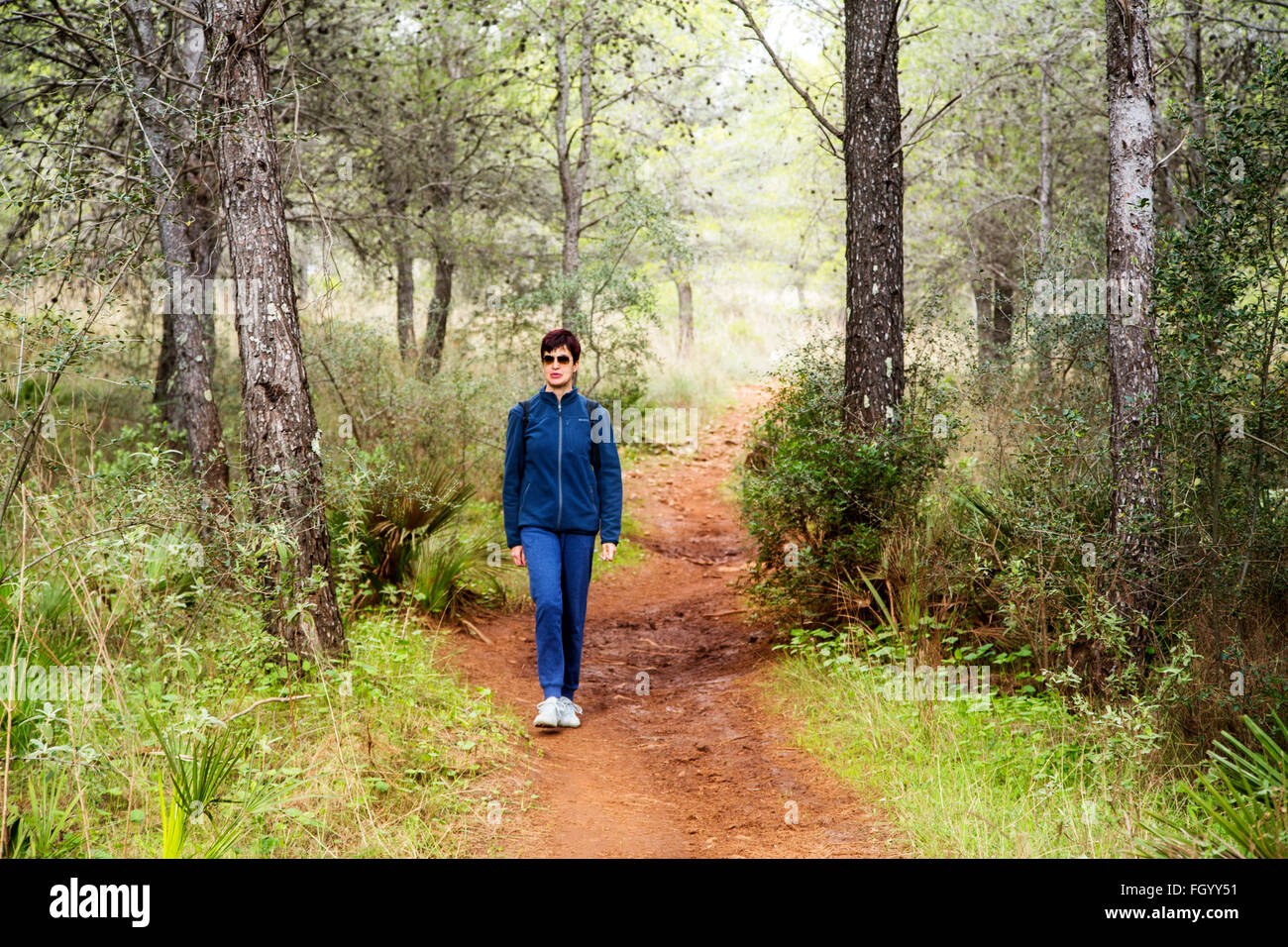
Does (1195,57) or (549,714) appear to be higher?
(1195,57)

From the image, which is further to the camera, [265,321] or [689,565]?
[689,565]

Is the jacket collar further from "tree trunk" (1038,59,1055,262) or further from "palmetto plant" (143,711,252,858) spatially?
"tree trunk" (1038,59,1055,262)

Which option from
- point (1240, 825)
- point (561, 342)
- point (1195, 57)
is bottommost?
point (1240, 825)

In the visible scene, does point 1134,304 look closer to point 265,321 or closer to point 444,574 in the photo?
point 265,321

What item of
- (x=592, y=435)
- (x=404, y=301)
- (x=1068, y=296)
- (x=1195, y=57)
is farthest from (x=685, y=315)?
(x=592, y=435)

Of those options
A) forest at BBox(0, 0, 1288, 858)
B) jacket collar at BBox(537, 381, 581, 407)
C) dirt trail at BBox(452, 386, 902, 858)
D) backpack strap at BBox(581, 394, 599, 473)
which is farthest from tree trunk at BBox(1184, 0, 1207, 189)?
jacket collar at BBox(537, 381, 581, 407)

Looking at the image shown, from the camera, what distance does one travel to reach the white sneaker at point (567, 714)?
5.66 meters

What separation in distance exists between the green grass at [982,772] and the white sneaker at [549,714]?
135cm

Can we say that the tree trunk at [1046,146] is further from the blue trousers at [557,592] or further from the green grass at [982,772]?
the blue trousers at [557,592]

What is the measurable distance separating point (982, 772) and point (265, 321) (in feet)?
14.1

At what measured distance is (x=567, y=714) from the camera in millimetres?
5684
